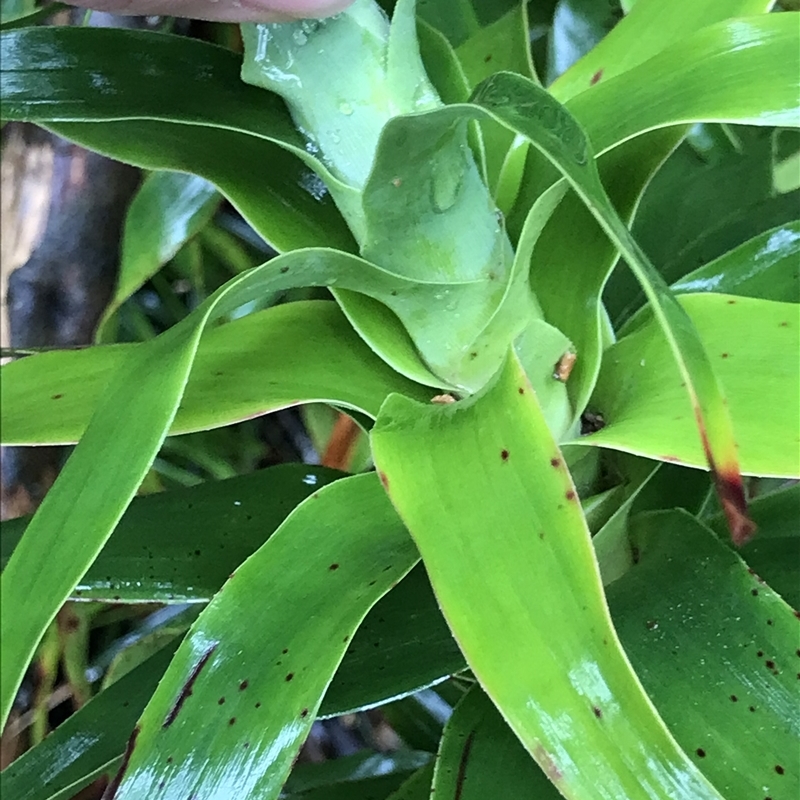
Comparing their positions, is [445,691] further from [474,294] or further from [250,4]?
[250,4]

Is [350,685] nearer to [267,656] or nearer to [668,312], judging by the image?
[267,656]

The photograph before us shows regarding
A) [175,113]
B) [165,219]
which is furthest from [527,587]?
[165,219]

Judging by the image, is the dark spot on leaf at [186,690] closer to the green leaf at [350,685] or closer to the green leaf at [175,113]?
the green leaf at [350,685]

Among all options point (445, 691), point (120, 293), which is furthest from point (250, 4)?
point (445, 691)

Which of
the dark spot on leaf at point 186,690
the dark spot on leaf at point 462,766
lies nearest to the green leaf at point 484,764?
the dark spot on leaf at point 462,766

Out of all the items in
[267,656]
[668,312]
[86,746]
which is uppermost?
[668,312]

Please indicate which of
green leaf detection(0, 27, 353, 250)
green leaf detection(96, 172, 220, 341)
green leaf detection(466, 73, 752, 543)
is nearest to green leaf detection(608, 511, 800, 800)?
green leaf detection(466, 73, 752, 543)

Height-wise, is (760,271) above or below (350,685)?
above

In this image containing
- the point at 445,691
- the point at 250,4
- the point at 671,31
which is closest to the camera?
the point at 250,4
